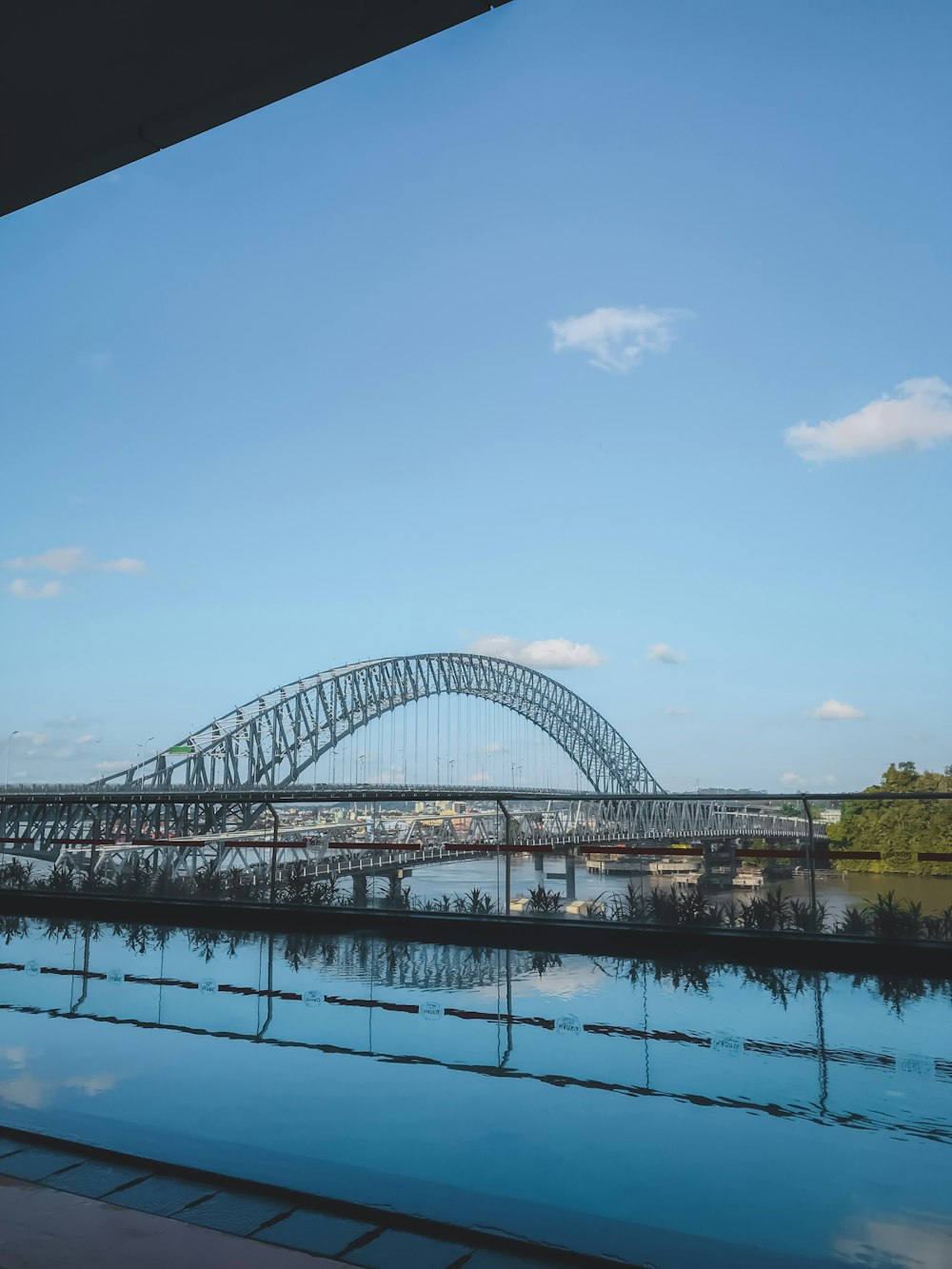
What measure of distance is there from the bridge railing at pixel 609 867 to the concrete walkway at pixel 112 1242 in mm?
6915

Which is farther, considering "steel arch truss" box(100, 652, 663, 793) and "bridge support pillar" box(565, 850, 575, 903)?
"steel arch truss" box(100, 652, 663, 793)

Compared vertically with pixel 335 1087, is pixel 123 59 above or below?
above

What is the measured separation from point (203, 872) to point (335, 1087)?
7.49 meters

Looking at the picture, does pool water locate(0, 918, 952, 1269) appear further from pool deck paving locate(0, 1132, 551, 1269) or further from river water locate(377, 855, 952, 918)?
river water locate(377, 855, 952, 918)

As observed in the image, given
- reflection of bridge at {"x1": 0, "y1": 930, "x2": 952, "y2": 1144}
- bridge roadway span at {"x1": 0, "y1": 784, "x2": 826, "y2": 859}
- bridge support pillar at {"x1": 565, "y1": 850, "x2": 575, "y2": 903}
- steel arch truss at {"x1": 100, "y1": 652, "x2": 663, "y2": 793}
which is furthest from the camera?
steel arch truss at {"x1": 100, "y1": 652, "x2": 663, "y2": 793}

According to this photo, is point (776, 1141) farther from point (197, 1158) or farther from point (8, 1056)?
point (8, 1056)

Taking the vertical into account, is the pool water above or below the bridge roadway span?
below

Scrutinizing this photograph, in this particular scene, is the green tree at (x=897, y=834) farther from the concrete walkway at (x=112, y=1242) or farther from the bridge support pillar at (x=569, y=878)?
the concrete walkway at (x=112, y=1242)

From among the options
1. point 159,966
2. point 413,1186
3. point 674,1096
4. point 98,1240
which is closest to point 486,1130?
point 413,1186

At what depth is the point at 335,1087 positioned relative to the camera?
4.28 metres

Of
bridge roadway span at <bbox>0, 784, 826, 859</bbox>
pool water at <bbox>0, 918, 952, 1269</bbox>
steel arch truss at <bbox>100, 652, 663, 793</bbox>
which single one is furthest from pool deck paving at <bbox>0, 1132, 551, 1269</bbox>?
steel arch truss at <bbox>100, 652, 663, 793</bbox>

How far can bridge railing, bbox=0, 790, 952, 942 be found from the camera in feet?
27.8

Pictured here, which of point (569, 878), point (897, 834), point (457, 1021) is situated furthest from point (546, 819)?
point (457, 1021)

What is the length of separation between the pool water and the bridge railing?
1.27 metres
